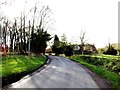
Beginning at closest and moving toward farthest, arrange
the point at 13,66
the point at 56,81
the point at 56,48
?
the point at 56,81 → the point at 13,66 → the point at 56,48

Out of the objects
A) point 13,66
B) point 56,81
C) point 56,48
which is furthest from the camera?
point 56,48

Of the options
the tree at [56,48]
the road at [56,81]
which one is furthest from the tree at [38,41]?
the road at [56,81]

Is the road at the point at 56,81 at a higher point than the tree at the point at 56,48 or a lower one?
lower

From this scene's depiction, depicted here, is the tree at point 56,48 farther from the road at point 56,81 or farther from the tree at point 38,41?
the road at point 56,81

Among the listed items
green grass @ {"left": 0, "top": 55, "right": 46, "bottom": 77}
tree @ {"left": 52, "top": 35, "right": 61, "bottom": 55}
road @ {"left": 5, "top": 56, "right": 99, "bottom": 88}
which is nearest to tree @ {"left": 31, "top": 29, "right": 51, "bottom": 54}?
tree @ {"left": 52, "top": 35, "right": 61, "bottom": 55}

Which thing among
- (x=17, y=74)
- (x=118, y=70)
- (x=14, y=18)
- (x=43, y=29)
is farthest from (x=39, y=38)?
(x=17, y=74)

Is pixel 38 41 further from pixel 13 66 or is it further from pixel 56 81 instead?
pixel 56 81

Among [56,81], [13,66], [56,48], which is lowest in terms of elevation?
[56,81]

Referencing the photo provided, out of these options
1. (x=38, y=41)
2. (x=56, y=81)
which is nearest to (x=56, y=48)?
(x=38, y=41)

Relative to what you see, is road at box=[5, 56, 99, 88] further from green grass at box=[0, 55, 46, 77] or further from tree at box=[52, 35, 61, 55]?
tree at box=[52, 35, 61, 55]

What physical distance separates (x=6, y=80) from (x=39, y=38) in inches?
2361

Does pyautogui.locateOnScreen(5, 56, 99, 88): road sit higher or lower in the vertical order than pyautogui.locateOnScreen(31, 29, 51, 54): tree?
lower

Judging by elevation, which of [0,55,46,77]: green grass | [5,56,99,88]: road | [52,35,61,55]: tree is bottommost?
[5,56,99,88]: road

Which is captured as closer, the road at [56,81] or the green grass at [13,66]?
the road at [56,81]
